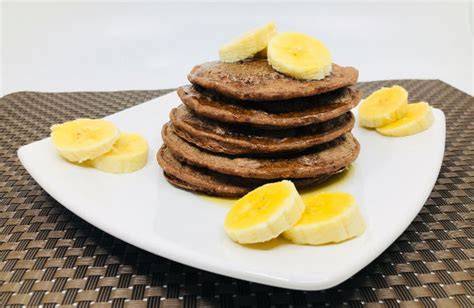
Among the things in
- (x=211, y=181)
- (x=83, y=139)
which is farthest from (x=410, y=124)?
(x=83, y=139)

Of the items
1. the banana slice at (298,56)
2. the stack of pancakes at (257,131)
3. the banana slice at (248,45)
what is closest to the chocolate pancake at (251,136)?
the stack of pancakes at (257,131)

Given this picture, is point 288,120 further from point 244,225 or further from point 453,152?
point 453,152

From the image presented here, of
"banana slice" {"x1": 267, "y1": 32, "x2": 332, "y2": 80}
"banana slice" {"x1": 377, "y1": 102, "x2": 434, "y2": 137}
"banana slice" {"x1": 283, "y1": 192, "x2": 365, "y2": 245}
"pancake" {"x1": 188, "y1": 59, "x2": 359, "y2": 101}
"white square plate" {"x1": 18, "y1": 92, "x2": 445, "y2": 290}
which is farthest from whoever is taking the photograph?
"banana slice" {"x1": 377, "y1": 102, "x2": 434, "y2": 137}

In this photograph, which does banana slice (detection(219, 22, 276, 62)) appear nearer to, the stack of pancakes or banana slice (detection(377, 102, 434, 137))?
the stack of pancakes

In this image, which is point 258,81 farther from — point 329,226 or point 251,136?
point 329,226

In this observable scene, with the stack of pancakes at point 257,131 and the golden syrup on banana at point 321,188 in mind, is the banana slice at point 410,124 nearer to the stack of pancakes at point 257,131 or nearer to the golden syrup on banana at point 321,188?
the golden syrup on banana at point 321,188

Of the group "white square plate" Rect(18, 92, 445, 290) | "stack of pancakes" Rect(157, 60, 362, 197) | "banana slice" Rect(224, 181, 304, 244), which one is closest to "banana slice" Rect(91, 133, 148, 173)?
"white square plate" Rect(18, 92, 445, 290)

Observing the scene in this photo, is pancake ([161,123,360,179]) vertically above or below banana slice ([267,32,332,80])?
below
